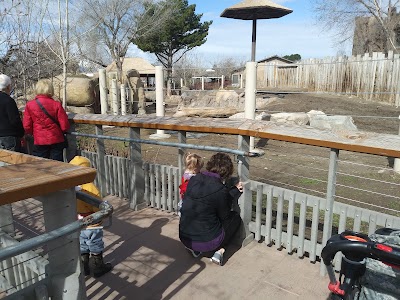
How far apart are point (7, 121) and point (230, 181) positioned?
2794 mm

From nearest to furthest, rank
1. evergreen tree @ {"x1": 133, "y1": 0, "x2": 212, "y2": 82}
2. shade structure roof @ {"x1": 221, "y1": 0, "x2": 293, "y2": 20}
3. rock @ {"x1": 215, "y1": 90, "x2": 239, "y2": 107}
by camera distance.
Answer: shade structure roof @ {"x1": 221, "y1": 0, "x2": 293, "y2": 20} → rock @ {"x1": 215, "y1": 90, "x2": 239, "y2": 107} → evergreen tree @ {"x1": 133, "y1": 0, "x2": 212, "y2": 82}

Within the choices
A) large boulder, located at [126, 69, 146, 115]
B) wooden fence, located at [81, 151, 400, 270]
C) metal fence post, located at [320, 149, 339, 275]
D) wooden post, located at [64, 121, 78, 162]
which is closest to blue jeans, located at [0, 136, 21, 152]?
wooden post, located at [64, 121, 78, 162]

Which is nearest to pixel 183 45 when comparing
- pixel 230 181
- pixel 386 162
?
pixel 386 162

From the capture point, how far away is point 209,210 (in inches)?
118

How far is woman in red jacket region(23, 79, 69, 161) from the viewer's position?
3904mm

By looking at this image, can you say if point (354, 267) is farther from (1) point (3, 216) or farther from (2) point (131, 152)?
Answer: (2) point (131, 152)

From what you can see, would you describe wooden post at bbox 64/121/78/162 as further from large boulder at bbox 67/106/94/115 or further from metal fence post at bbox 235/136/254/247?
large boulder at bbox 67/106/94/115

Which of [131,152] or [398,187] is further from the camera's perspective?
[398,187]

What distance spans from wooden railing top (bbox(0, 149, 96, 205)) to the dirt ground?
6.78 ft

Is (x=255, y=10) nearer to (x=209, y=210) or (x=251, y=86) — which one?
(x=251, y=86)

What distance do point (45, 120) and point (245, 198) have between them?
2.43m

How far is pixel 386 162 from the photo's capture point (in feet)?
22.9

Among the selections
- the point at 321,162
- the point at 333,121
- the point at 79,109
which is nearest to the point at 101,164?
the point at 321,162

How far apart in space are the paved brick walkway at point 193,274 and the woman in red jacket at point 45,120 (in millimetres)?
1351
